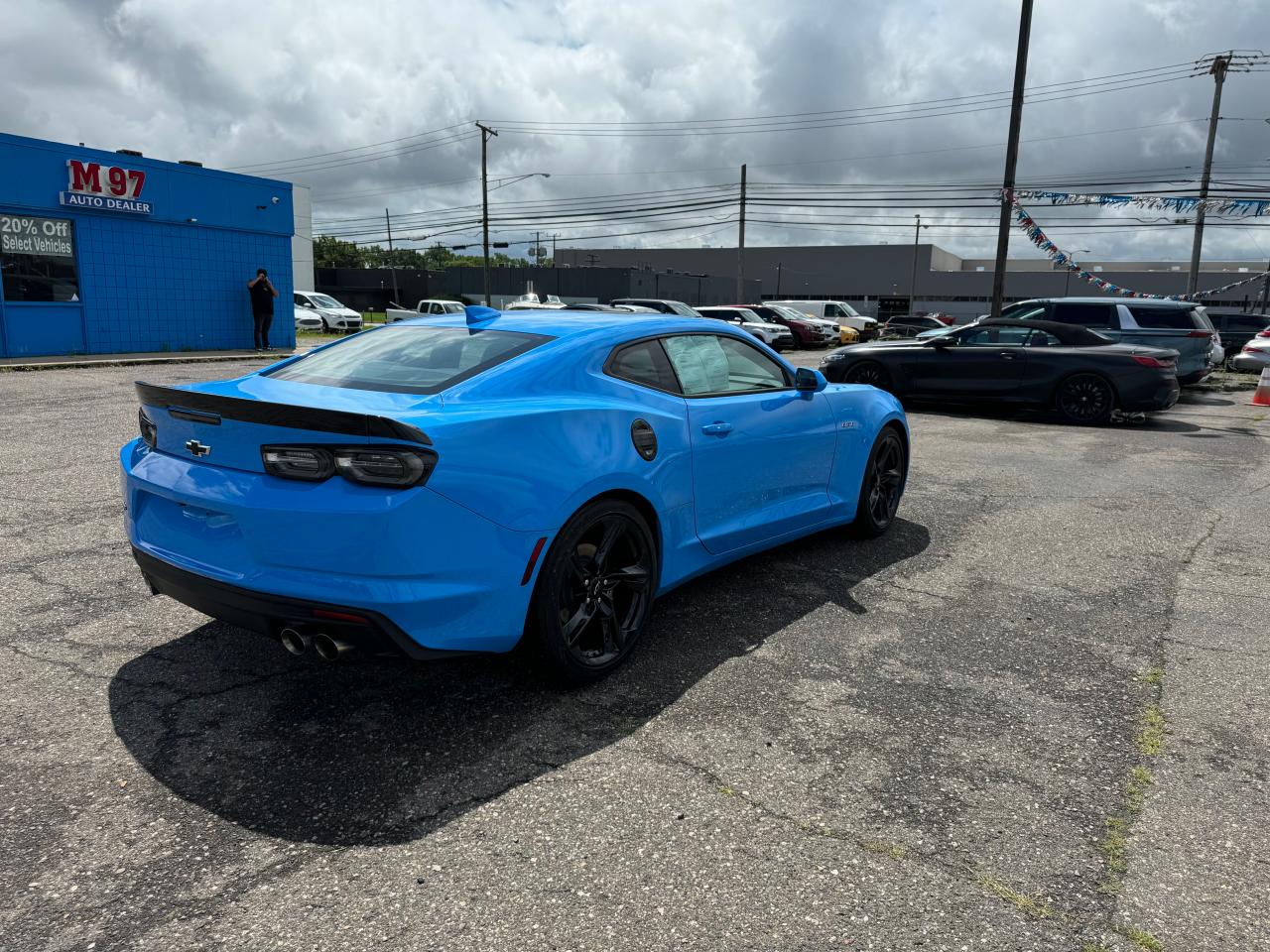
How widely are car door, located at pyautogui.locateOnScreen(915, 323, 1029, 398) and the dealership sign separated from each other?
56.6ft

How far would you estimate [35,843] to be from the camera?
2451mm

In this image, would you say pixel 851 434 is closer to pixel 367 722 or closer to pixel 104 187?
pixel 367 722

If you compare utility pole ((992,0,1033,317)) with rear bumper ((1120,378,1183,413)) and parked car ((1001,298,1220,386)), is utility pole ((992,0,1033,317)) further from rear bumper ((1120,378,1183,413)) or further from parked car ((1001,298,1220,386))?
rear bumper ((1120,378,1183,413))

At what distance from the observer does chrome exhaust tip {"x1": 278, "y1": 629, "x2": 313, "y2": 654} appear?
112 inches

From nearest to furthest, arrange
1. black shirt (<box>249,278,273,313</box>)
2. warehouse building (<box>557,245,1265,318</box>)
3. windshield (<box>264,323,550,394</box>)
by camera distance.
→ windshield (<box>264,323,550,394</box>)
black shirt (<box>249,278,273,313</box>)
warehouse building (<box>557,245,1265,318</box>)

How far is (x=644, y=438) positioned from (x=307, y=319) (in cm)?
3111

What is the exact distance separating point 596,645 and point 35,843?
1882mm

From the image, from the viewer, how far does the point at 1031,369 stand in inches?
479

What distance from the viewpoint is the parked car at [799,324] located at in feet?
108

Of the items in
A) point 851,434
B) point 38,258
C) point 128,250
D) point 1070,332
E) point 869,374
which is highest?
point 128,250

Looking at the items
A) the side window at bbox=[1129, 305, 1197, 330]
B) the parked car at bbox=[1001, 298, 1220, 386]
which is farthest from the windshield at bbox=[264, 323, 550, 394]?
the side window at bbox=[1129, 305, 1197, 330]

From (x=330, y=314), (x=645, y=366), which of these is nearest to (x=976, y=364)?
(x=645, y=366)

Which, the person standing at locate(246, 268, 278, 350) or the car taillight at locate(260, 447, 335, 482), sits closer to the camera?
the car taillight at locate(260, 447, 335, 482)

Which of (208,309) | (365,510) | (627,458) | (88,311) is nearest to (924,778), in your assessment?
(627,458)
